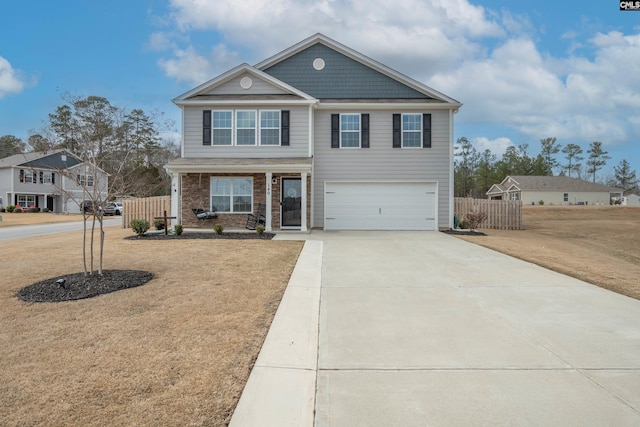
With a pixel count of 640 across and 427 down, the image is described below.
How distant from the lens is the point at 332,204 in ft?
57.9

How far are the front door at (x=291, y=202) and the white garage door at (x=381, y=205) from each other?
4.64 feet

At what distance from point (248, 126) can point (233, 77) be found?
2159 millimetres

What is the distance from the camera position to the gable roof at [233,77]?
16531 mm

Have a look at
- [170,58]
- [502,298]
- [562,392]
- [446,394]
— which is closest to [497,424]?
[446,394]

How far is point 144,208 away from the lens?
20.0m

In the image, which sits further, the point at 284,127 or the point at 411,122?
the point at 411,122

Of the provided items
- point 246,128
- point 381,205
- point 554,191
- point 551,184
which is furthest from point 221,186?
point 551,184

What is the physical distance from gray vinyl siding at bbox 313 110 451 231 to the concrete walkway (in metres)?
9.96

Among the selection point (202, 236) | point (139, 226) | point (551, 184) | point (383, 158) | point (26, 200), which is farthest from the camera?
point (551, 184)

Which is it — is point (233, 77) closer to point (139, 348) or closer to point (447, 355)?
point (139, 348)

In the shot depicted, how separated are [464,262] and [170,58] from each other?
1820cm

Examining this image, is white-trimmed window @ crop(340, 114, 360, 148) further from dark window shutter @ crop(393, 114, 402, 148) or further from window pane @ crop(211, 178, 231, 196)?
window pane @ crop(211, 178, 231, 196)

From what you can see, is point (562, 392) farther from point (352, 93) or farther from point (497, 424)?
point (352, 93)

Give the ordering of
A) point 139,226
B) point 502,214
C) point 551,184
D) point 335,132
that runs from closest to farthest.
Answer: point 139,226 → point 335,132 → point 502,214 → point 551,184
